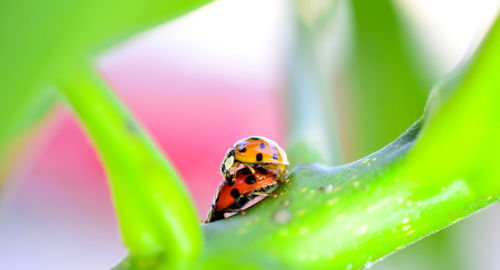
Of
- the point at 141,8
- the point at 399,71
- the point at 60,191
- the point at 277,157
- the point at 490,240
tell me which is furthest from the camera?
the point at 60,191

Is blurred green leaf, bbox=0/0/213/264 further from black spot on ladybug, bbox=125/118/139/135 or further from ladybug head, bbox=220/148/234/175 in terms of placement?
ladybug head, bbox=220/148/234/175

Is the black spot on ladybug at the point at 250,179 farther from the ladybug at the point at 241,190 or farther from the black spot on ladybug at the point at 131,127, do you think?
the black spot on ladybug at the point at 131,127

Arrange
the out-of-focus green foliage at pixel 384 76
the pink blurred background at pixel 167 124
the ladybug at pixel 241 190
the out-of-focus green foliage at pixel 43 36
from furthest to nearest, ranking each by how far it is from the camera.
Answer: the pink blurred background at pixel 167 124 < the out-of-focus green foliage at pixel 384 76 < the ladybug at pixel 241 190 < the out-of-focus green foliage at pixel 43 36

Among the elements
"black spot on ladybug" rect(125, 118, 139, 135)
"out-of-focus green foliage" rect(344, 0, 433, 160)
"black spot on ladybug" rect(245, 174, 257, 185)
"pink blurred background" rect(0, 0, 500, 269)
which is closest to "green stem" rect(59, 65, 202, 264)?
"black spot on ladybug" rect(125, 118, 139, 135)

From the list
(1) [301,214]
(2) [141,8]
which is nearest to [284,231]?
(1) [301,214]

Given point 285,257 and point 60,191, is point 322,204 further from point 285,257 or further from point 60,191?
point 60,191

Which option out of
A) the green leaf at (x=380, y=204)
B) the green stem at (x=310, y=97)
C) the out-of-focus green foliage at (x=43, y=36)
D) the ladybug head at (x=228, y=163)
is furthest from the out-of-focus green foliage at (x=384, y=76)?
the out-of-focus green foliage at (x=43, y=36)
